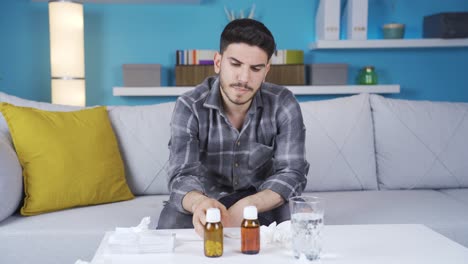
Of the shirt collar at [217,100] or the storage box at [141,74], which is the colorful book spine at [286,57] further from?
the shirt collar at [217,100]

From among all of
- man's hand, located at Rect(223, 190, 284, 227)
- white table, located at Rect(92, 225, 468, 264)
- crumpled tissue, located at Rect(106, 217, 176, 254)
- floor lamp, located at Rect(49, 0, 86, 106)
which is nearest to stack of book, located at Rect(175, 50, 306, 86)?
floor lamp, located at Rect(49, 0, 86, 106)

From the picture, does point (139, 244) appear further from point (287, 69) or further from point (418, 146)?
point (287, 69)

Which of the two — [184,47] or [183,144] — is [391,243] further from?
[184,47]

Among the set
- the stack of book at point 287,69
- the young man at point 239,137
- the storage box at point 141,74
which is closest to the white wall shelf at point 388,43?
the stack of book at point 287,69

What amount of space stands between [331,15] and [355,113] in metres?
1.32

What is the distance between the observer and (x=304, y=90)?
3586 millimetres

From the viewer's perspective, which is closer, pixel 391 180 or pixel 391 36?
pixel 391 180

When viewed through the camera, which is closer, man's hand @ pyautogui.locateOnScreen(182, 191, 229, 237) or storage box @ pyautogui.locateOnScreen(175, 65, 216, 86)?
man's hand @ pyautogui.locateOnScreen(182, 191, 229, 237)

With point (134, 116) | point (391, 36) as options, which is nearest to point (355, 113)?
point (134, 116)

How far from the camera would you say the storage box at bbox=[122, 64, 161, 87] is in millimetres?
3508

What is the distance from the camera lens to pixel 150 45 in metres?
3.71

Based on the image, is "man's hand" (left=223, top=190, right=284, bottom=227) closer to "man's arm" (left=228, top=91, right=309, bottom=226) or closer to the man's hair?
"man's arm" (left=228, top=91, right=309, bottom=226)

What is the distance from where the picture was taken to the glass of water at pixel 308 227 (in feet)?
3.65

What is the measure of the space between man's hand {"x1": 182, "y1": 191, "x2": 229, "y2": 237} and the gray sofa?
38 cm
